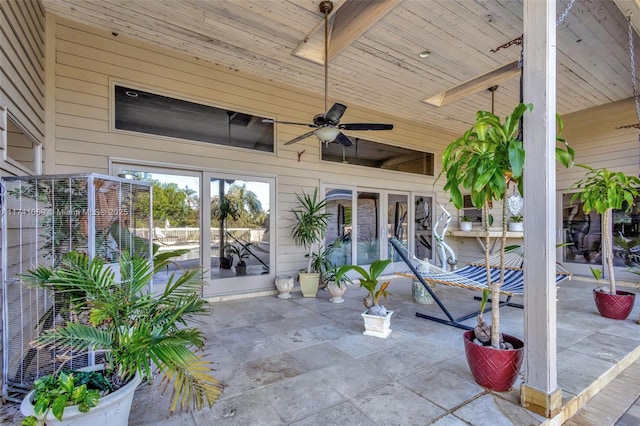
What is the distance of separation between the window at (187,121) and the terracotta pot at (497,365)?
13.9 ft

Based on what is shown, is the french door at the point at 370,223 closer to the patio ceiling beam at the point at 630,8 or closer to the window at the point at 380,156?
the window at the point at 380,156

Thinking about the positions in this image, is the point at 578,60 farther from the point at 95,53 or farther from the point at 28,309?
the point at 28,309

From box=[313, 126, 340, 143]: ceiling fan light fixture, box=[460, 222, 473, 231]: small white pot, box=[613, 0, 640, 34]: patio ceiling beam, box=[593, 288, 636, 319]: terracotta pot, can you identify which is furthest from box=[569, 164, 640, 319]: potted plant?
box=[460, 222, 473, 231]: small white pot

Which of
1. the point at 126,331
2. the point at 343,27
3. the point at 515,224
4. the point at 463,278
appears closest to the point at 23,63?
the point at 126,331

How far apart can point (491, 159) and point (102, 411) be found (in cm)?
274

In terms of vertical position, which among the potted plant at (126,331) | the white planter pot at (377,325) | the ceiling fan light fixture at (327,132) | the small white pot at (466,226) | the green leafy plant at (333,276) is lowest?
the white planter pot at (377,325)

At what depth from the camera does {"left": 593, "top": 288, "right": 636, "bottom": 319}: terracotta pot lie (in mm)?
3867

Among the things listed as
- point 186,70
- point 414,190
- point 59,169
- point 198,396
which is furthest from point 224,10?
point 414,190

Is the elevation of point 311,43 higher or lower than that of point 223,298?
higher

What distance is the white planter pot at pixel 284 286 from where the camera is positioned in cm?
505

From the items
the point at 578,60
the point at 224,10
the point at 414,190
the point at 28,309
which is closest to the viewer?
the point at 28,309

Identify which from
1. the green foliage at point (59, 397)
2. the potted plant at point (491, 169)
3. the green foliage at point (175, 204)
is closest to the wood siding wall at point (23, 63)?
the green foliage at point (175, 204)

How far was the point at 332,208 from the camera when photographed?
19.9 ft

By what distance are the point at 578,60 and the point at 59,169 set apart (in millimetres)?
7099
